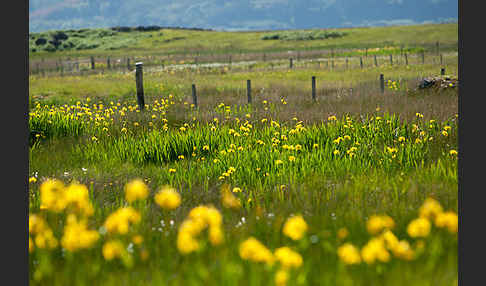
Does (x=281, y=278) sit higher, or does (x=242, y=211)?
(x=281, y=278)

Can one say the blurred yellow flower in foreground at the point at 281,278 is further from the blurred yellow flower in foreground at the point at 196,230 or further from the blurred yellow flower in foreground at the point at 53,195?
the blurred yellow flower in foreground at the point at 53,195

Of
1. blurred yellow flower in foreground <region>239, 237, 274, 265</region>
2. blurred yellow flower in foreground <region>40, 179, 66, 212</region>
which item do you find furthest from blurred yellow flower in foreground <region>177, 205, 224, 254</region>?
blurred yellow flower in foreground <region>40, 179, 66, 212</region>

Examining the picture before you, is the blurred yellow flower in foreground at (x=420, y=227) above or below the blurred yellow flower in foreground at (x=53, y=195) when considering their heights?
below

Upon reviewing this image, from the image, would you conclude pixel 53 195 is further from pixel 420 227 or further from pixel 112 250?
pixel 420 227

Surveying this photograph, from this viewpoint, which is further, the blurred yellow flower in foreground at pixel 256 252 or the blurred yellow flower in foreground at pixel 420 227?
the blurred yellow flower in foreground at pixel 420 227

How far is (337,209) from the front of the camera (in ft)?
13.9

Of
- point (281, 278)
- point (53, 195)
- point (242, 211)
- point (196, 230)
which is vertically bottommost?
point (242, 211)

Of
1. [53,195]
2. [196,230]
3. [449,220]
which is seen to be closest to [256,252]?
[196,230]

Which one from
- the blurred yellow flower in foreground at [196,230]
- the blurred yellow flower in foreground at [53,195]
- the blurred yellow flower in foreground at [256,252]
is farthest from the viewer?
the blurred yellow flower in foreground at [53,195]

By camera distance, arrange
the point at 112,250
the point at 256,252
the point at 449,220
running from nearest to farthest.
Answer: the point at 256,252, the point at 449,220, the point at 112,250

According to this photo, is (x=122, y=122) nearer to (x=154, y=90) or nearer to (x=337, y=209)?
(x=337, y=209)

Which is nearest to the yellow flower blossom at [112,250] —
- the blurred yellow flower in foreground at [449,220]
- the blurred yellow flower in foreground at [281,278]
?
the blurred yellow flower in foreground at [281,278]

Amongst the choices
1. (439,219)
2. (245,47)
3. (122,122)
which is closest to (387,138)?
(439,219)

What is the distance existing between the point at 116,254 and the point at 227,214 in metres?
1.63
